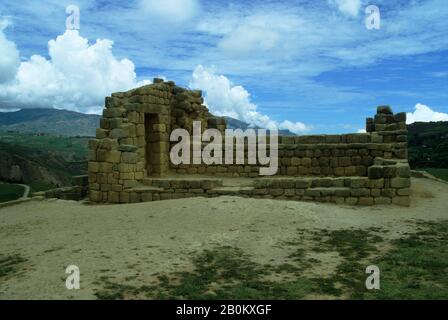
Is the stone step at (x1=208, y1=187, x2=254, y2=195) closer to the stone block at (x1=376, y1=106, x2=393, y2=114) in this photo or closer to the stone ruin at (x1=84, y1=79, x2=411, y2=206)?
the stone ruin at (x1=84, y1=79, x2=411, y2=206)

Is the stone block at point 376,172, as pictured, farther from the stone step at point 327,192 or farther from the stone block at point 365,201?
the stone step at point 327,192

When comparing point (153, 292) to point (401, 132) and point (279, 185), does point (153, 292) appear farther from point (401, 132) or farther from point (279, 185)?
point (401, 132)

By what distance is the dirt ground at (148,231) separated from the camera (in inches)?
289

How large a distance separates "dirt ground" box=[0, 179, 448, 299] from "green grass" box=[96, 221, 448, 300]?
0.98ft

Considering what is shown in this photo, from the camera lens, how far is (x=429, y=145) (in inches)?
2340

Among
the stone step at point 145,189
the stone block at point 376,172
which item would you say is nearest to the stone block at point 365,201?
the stone block at point 376,172

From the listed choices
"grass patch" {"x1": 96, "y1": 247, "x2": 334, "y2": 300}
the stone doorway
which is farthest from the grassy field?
"grass patch" {"x1": 96, "y1": 247, "x2": 334, "y2": 300}

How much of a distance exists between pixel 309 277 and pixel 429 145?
58.1 metres

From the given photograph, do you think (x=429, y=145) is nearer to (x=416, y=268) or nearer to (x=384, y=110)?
(x=384, y=110)

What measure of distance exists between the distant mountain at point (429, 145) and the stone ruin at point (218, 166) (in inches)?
1218

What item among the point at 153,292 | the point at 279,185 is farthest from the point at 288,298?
the point at 279,185
